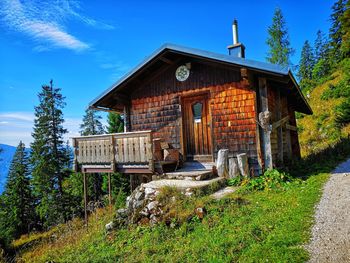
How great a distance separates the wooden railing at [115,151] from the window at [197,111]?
8.35ft

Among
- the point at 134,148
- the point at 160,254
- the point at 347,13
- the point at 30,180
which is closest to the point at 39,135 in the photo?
the point at 30,180

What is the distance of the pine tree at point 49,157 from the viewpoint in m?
24.1

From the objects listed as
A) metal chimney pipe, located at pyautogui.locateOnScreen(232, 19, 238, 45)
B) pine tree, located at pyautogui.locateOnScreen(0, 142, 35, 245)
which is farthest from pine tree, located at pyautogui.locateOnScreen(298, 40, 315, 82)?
pine tree, located at pyautogui.locateOnScreen(0, 142, 35, 245)

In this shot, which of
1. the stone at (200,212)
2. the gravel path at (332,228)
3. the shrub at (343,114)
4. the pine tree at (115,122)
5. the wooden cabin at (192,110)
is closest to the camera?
the gravel path at (332,228)

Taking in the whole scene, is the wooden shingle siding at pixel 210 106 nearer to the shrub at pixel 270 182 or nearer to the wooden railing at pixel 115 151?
the shrub at pixel 270 182

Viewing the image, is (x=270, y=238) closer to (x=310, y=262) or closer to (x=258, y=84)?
(x=310, y=262)

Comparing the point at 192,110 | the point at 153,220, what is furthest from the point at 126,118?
the point at 153,220

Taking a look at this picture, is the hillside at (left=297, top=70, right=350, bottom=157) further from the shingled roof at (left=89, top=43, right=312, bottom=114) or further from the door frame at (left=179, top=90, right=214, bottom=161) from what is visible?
the shingled roof at (left=89, top=43, right=312, bottom=114)

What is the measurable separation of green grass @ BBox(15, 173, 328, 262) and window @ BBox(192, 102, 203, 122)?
13.4 feet

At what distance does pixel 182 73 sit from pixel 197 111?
5.55 feet

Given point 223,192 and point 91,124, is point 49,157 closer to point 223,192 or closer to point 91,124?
point 91,124

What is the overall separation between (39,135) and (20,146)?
763cm

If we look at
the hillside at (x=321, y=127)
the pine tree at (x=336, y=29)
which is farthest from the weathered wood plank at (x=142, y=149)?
the pine tree at (x=336, y=29)

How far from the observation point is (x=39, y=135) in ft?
81.3
